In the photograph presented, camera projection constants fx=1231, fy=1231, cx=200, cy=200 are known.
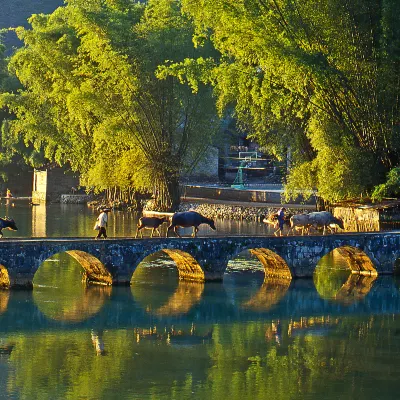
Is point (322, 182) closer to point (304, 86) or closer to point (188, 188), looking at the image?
point (304, 86)

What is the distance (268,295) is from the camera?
4466cm

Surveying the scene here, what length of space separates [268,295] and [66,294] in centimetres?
729

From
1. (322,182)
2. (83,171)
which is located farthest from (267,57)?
(83,171)

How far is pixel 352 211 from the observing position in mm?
56375

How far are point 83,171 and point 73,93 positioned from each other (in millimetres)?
11611

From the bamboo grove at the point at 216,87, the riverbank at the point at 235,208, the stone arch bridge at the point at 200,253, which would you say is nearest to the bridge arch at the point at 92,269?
the stone arch bridge at the point at 200,253

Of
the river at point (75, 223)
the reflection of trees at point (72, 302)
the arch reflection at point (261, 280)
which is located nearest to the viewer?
the reflection of trees at point (72, 302)

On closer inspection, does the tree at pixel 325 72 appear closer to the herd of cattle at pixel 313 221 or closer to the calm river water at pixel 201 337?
the herd of cattle at pixel 313 221

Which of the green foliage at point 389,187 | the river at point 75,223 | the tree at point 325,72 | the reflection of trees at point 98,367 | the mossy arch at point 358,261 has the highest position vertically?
the tree at point 325,72

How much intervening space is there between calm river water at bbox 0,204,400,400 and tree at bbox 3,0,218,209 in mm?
21496

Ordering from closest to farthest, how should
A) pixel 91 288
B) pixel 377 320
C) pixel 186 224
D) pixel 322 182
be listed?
pixel 377 320 → pixel 91 288 → pixel 186 224 → pixel 322 182

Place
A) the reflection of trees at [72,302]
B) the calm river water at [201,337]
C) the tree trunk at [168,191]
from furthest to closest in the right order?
the tree trunk at [168,191] → the reflection of trees at [72,302] → the calm river water at [201,337]

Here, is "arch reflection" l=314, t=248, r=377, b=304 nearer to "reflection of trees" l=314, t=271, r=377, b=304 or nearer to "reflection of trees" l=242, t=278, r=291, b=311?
→ "reflection of trees" l=314, t=271, r=377, b=304

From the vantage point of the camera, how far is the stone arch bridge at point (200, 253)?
141 ft
